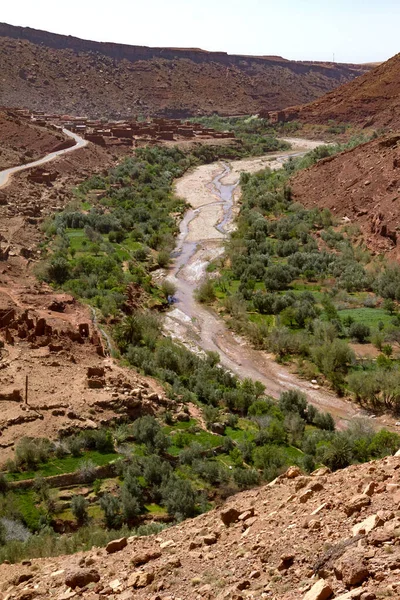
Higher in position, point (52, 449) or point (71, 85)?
point (71, 85)

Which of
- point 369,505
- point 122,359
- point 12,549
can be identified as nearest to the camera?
point 369,505

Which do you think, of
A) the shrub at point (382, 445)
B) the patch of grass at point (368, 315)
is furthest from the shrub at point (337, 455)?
the patch of grass at point (368, 315)

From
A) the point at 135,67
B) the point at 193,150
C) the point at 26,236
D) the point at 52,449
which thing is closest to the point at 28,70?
the point at 135,67

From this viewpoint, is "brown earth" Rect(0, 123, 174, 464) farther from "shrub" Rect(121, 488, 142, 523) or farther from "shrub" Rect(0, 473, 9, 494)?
"shrub" Rect(121, 488, 142, 523)

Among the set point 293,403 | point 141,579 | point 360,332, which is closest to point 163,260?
point 360,332

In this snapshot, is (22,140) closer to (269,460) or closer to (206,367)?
(206,367)

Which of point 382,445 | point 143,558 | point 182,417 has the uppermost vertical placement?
point 143,558

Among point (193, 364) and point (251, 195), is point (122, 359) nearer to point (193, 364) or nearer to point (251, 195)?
point (193, 364)
